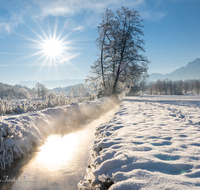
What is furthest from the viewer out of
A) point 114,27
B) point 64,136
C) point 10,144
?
point 114,27

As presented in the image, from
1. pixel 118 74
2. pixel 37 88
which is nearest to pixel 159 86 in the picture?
pixel 118 74

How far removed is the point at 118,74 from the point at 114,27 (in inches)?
195

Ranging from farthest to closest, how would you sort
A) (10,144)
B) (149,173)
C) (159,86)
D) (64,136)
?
1. (159,86)
2. (64,136)
3. (10,144)
4. (149,173)

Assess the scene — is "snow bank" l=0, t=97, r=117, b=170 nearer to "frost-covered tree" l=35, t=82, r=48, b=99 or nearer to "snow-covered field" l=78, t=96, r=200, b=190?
"snow-covered field" l=78, t=96, r=200, b=190

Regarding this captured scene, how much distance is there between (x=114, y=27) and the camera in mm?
12742

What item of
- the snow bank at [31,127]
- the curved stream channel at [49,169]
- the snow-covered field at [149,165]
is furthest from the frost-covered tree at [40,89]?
the snow-covered field at [149,165]

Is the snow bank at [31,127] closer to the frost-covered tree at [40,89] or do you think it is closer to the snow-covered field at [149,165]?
the snow-covered field at [149,165]

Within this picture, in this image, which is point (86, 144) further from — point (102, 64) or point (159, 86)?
point (159, 86)

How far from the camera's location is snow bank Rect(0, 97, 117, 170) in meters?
2.38

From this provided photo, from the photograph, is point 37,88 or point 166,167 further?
point 37,88

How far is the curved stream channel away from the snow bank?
21 centimetres

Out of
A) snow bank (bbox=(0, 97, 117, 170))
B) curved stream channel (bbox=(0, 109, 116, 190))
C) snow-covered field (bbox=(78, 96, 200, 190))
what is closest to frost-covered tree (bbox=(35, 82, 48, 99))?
snow bank (bbox=(0, 97, 117, 170))

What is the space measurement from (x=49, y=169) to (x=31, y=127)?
58.4 inches

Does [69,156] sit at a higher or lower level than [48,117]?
lower
